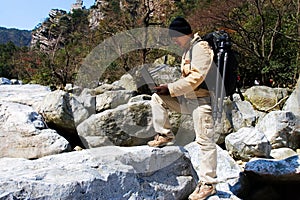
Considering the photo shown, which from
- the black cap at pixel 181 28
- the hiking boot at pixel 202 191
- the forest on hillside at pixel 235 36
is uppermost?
the forest on hillside at pixel 235 36

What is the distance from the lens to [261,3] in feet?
38.3

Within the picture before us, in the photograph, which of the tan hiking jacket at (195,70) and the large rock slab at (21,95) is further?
the large rock slab at (21,95)

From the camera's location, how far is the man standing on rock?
2.88 meters

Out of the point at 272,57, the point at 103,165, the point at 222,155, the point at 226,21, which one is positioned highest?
the point at 226,21

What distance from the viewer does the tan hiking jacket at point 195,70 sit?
2.86 metres

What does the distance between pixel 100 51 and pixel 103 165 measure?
28.6ft

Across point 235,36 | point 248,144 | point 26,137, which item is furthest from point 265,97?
point 26,137

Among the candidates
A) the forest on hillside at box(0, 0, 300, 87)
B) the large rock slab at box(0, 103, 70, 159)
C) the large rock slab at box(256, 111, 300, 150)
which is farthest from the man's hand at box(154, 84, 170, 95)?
the forest on hillside at box(0, 0, 300, 87)

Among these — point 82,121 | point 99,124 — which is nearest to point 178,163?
point 99,124

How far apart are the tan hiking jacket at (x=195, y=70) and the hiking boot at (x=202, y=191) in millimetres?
809

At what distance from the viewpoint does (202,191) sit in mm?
3033

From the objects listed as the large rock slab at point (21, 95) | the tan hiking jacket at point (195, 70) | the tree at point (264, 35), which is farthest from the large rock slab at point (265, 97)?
the tan hiking jacket at point (195, 70)

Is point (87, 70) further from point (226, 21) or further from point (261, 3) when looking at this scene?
point (261, 3)

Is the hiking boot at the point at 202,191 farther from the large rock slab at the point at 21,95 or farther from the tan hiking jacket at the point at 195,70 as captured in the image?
the large rock slab at the point at 21,95
